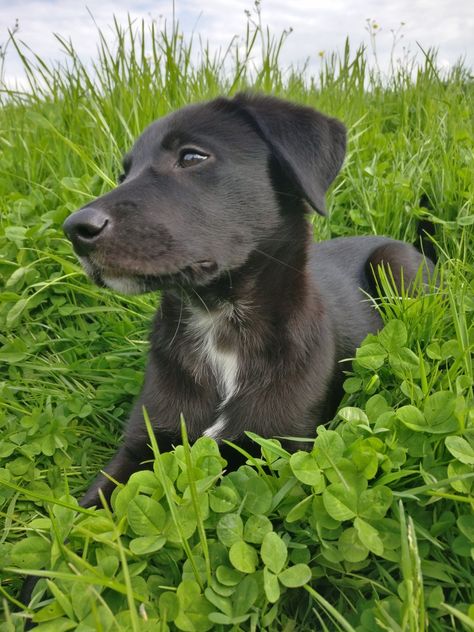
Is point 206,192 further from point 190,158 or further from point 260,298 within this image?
point 260,298

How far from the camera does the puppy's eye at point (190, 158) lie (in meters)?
1.98

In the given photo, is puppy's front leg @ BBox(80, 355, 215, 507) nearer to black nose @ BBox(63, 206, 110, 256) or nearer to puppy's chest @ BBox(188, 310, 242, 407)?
puppy's chest @ BBox(188, 310, 242, 407)

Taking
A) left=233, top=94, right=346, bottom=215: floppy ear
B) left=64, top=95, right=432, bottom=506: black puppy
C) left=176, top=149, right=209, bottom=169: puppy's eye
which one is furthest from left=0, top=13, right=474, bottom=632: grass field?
left=176, top=149, right=209, bottom=169: puppy's eye

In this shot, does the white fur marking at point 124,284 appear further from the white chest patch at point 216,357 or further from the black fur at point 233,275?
the white chest patch at point 216,357

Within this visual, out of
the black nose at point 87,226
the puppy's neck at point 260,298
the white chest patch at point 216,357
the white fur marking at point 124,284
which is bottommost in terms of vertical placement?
the white chest patch at point 216,357

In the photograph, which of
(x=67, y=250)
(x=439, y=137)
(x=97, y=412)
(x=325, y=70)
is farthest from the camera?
(x=325, y=70)

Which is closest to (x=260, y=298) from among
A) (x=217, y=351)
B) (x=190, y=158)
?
(x=217, y=351)

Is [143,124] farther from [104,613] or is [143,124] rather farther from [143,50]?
[104,613]

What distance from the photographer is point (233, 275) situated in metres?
2.08

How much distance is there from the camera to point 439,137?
12.9 ft

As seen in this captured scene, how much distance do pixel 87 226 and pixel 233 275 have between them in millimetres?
588

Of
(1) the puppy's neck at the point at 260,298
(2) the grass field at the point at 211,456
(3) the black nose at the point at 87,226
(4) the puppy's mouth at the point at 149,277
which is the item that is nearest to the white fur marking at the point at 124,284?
(4) the puppy's mouth at the point at 149,277

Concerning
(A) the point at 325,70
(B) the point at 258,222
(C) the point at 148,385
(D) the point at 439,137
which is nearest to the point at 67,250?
(C) the point at 148,385

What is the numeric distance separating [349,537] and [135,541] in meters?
0.49
